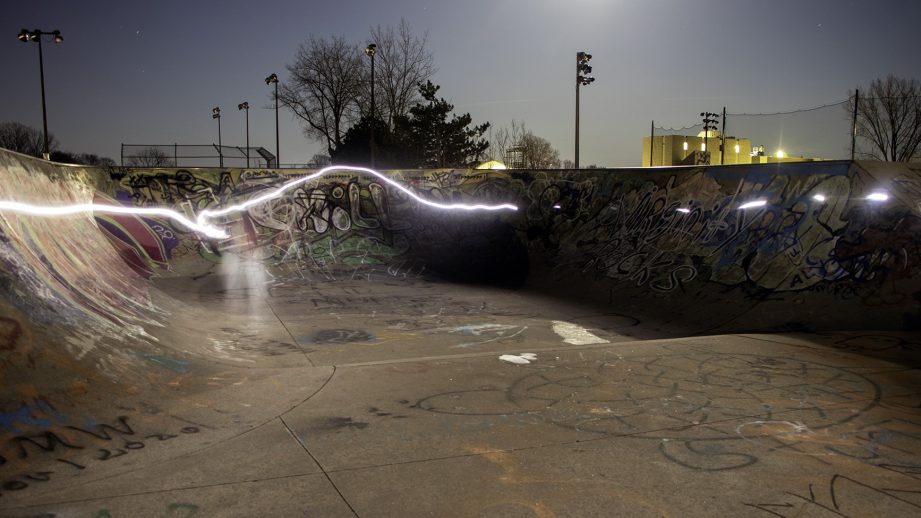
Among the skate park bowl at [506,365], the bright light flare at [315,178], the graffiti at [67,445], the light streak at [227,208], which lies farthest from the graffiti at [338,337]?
the bright light flare at [315,178]

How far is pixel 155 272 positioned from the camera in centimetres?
1288

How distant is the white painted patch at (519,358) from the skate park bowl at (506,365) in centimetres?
4

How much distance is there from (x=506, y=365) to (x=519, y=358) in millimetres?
307

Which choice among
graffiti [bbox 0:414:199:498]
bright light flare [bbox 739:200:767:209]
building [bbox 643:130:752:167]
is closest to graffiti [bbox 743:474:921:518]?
graffiti [bbox 0:414:199:498]

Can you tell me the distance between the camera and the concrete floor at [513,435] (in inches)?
123

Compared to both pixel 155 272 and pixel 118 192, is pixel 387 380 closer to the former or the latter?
pixel 155 272

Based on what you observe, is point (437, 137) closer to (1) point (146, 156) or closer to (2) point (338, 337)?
(1) point (146, 156)

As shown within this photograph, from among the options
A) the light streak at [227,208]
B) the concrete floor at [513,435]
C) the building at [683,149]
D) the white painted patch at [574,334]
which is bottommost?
the white painted patch at [574,334]

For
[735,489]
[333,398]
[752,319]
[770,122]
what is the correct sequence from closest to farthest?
[735,489]
[333,398]
[752,319]
[770,122]

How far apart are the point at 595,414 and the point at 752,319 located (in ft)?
15.5

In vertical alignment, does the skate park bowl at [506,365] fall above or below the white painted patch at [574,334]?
above

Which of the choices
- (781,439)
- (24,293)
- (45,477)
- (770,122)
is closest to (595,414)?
(781,439)

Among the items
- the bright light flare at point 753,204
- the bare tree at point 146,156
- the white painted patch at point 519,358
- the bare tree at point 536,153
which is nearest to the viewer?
the white painted patch at point 519,358

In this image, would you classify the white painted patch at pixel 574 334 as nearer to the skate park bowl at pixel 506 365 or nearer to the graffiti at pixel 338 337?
the skate park bowl at pixel 506 365
